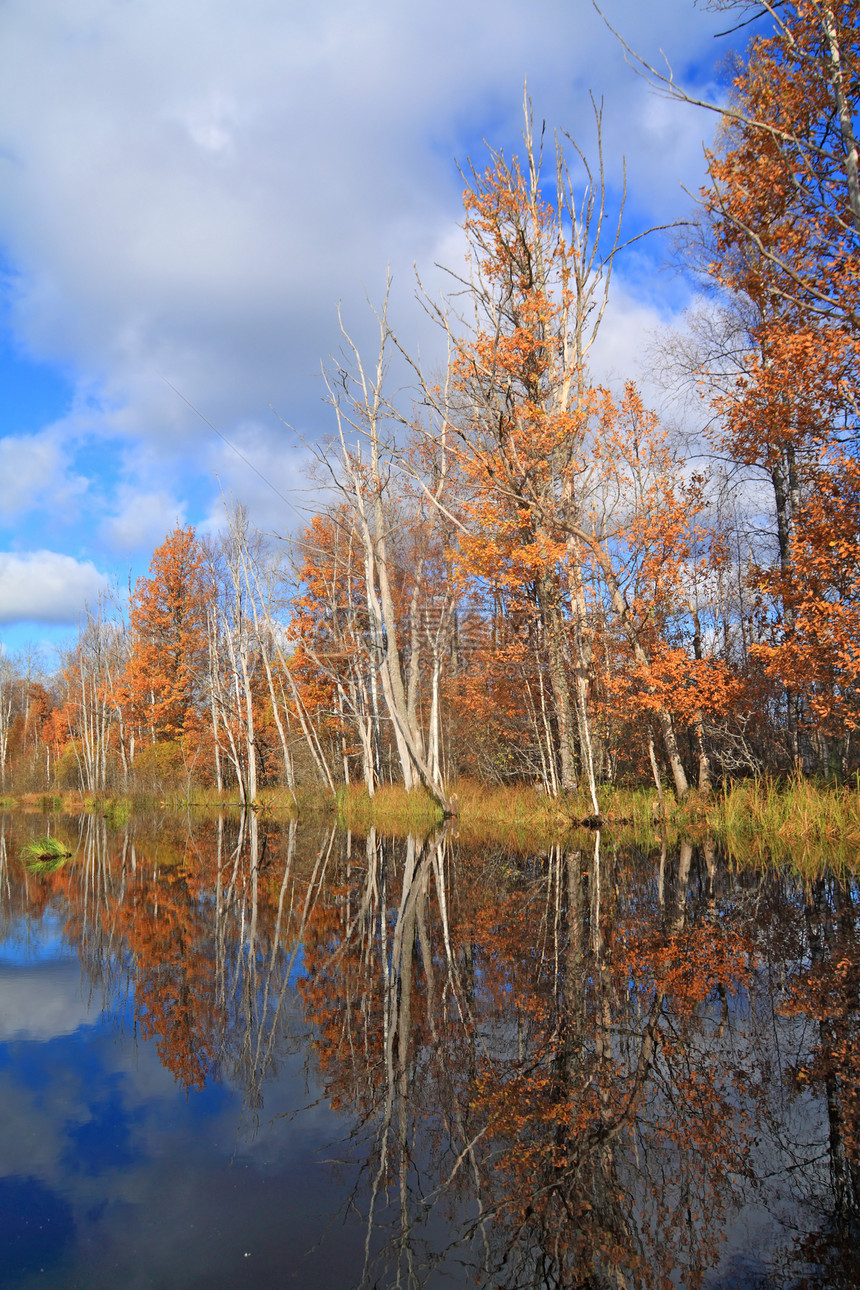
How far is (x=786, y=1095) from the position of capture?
299 centimetres

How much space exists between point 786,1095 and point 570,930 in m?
2.76

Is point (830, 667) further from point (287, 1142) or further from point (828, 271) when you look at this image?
point (287, 1142)

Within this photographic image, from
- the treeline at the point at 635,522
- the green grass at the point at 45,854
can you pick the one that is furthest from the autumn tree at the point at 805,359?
the green grass at the point at 45,854

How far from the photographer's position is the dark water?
7.19 feet

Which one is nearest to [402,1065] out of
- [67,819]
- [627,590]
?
[627,590]

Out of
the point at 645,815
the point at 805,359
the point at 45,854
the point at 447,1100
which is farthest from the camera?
the point at 45,854

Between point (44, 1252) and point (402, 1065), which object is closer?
point (44, 1252)

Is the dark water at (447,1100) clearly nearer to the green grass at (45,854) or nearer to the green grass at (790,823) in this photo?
the green grass at (790,823)

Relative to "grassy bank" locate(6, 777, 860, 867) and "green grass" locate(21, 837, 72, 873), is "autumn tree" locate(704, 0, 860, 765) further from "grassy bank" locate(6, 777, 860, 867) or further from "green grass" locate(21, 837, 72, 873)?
"green grass" locate(21, 837, 72, 873)

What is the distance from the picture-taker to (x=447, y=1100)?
3078 millimetres

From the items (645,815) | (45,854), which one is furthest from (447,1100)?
(45,854)

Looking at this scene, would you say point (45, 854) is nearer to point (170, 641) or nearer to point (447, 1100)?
point (447, 1100)

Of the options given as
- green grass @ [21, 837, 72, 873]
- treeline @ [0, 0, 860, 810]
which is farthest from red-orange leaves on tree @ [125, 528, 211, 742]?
green grass @ [21, 837, 72, 873]

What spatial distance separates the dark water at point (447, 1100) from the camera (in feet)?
7.19
